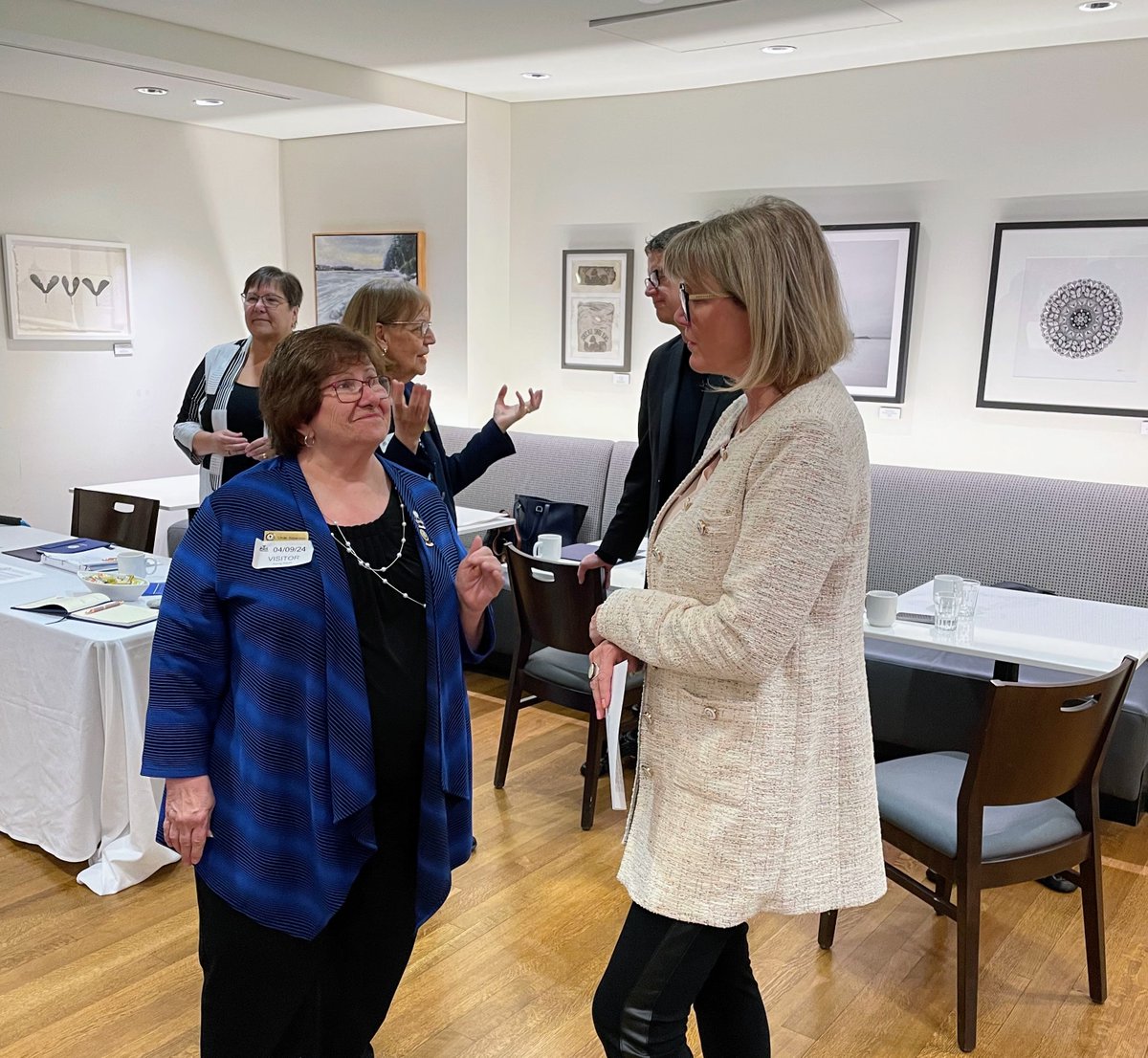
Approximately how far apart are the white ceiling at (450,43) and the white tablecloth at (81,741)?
240 cm

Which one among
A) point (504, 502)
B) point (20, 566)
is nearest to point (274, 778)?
point (20, 566)

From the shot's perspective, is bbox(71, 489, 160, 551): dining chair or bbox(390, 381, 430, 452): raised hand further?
bbox(71, 489, 160, 551): dining chair

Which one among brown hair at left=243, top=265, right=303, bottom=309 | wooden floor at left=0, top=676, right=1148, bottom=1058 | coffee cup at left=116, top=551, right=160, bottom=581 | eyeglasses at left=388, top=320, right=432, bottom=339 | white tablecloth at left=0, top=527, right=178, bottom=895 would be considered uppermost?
brown hair at left=243, top=265, right=303, bottom=309

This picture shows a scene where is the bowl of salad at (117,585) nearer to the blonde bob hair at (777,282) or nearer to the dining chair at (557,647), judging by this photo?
the dining chair at (557,647)

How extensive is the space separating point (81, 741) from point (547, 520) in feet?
8.56

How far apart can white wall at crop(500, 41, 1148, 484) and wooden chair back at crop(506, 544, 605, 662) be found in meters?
2.12

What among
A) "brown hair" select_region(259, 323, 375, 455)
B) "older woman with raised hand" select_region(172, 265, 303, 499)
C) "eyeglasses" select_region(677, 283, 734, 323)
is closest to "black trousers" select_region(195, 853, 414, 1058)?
"brown hair" select_region(259, 323, 375, 455)

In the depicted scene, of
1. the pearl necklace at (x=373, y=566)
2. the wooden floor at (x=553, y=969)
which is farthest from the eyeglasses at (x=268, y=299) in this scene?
the pearl necklace at (x=373, y=566)

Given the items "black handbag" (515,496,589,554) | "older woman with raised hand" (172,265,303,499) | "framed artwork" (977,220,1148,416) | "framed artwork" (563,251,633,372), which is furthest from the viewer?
"framed artwork" (563,251,633,372)

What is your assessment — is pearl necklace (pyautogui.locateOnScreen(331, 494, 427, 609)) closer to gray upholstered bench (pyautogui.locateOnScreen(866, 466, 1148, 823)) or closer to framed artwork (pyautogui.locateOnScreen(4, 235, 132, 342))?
gray upholstered bench (pyautogui.locateOnScreen(866, 466, 1148, 823))

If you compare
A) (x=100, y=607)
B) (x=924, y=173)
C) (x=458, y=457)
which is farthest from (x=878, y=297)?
(x=100, y=607)

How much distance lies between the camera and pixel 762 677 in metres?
1.37

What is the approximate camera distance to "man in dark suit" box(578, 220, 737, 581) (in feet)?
9.25

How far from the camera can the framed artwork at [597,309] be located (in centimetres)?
549
